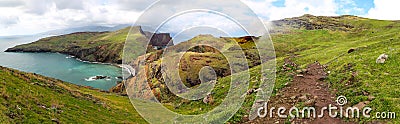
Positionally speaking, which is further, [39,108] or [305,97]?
[305,97]

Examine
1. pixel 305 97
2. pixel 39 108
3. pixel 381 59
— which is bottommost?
pixel 305 97

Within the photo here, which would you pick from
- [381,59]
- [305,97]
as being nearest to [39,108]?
[305,97]

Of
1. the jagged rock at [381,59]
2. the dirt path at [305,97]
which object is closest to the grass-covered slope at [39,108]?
the dirt path at [305,97]

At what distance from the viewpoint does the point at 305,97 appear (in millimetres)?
28094

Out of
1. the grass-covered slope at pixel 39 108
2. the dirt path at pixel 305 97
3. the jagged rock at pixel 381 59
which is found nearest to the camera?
the grass-covered slope at pixel 39 108

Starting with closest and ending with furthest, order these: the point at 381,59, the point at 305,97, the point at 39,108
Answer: the point at 39,108 → the point at 305,97 → the point at 381,59

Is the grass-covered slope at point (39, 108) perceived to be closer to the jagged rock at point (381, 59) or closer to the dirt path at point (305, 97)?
the dirt path at point (305, 97)

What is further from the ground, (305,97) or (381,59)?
(381,59)

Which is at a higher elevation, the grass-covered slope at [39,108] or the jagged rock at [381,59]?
the jagged rock at [381,59]

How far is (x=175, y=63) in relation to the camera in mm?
69688

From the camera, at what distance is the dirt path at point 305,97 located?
23.5 m

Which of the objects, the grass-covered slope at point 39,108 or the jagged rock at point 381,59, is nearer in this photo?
the grass-covered slope at point 39,108

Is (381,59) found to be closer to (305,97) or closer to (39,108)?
(305,97)

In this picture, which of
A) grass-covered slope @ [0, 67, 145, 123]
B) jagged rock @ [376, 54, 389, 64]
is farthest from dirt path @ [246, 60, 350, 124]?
grass-covered slope @ [0, 67, 145, 123]
